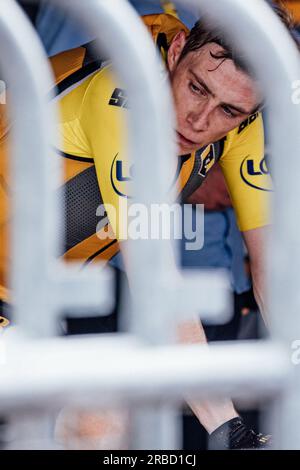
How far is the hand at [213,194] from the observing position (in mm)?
2125

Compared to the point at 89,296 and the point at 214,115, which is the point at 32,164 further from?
the point at 214,115

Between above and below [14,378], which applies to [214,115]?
above

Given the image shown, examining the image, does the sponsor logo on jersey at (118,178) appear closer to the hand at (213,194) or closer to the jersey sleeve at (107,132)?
the jersey sleeve at (107,132)

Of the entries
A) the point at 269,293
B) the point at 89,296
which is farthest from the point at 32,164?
the point at 269,293

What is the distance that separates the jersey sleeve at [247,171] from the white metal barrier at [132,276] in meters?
1.00

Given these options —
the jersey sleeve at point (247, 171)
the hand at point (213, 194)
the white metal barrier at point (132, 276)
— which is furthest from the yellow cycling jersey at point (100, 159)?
the white metal barrier at point (132, 276)

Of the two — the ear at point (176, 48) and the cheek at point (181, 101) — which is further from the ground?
the ear at point (176, 48)

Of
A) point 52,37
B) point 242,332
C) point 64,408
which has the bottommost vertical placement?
point 64,408

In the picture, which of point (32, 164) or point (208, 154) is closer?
point (32, 164)

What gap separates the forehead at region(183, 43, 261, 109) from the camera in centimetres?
140

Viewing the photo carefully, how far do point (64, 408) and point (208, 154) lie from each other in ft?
3.78

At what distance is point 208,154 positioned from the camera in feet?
5.43
